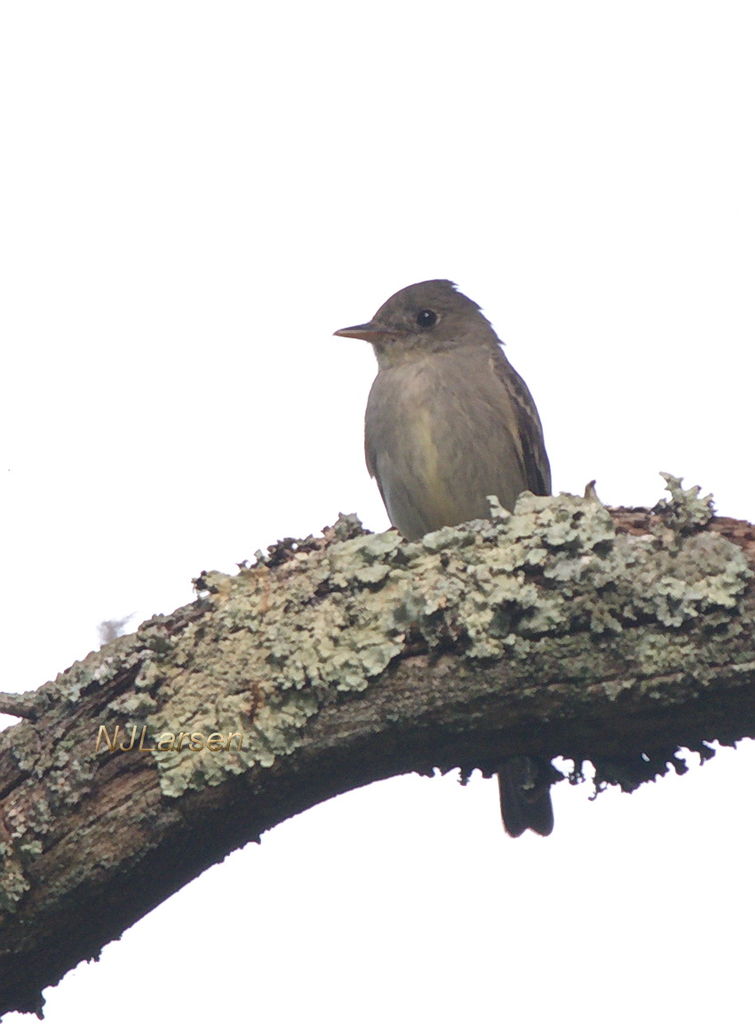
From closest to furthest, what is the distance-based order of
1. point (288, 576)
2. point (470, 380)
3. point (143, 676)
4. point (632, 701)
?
1. point (632, 701)
2. point (143, 676)
3. point (288, 576)
4. point (470, 380)

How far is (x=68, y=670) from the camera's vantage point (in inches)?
147

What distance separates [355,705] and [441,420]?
3.22 meters

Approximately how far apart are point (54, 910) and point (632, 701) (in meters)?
1.63

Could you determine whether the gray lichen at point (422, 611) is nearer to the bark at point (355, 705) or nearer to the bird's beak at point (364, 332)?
the bark at point (355, 705)

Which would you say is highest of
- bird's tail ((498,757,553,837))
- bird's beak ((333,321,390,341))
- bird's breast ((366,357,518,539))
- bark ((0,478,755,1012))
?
bird's beak ((333,321,390,341))

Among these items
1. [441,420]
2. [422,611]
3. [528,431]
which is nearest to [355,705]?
[422,611]

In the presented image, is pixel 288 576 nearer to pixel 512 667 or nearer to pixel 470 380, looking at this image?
pixel 512 667

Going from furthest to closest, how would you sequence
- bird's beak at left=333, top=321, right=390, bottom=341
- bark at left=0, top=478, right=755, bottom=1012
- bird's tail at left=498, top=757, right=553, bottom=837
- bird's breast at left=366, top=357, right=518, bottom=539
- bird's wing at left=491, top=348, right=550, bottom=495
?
bird's beak at left=333, top=321, right=390, bottom=341 → bird's wing at left=491, top=348, right=550, bottom=495 → bird's breast at left=366, top=357, right=518, bottom=539 → bird's tail at left=498, top=757, right=553, bottom=837 → bark at left=0, top=478, right=755, bottom=1012

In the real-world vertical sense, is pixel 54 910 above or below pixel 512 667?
below

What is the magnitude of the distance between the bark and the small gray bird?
271 centimetres

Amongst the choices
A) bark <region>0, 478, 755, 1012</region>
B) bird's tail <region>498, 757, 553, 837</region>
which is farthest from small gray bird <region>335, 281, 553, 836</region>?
bark <region>0, 478, 755, 1012</region>

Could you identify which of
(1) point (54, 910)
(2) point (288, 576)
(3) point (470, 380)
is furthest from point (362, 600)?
(3) point (470, 380)

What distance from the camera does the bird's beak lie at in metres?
7.20

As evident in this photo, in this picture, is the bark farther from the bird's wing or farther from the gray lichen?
the bird's wing
